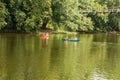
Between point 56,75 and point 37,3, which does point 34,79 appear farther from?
point 37,3

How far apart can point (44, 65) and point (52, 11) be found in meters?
52.4

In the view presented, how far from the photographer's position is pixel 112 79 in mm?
25844

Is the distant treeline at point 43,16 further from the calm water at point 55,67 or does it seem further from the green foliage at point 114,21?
the calm water at point 55,67

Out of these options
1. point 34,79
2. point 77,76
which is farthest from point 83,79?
point 34,79

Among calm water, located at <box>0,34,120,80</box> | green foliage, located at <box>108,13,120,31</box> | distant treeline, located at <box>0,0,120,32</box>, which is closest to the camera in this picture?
calm water, located at <box>0,34,120,80</box>

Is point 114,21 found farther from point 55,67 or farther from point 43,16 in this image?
point 55,67

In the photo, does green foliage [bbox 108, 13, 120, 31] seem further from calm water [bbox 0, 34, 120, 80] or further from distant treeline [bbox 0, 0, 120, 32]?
calm water [bbox 0, 34, 120, 80]

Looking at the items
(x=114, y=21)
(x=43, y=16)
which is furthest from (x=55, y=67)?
(x=114, y=21)

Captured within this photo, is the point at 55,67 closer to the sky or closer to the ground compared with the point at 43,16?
closer to the ground

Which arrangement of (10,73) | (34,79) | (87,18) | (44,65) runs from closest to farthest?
(34,79), (10,73), (44,65), (87,18)

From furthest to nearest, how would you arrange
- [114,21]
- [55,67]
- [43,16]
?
[114,21]
[43,16]
[55,67]

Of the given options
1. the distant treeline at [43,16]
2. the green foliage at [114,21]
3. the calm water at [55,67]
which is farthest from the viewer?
the green foliage at [114,21]

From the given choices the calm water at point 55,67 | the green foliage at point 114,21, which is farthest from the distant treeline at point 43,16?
the calm water at point 55,67

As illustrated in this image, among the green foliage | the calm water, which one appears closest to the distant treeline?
the green foliage
